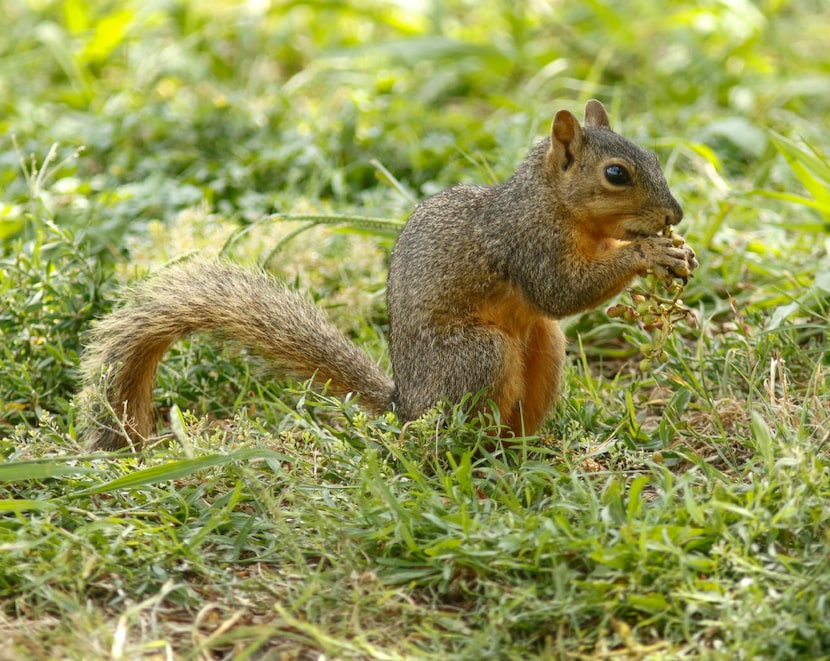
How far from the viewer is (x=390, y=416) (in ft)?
10.7

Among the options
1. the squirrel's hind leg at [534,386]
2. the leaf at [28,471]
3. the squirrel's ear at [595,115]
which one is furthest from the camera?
the squirrel's ear at [595,115]

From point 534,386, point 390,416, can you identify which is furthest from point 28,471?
point 534,386

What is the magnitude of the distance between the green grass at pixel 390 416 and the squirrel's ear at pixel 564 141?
27.5 inches

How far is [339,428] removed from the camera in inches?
146

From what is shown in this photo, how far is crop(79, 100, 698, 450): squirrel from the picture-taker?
138 inches

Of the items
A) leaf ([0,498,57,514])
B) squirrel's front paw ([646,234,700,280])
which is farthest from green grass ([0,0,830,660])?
squirrel's front paw ([646,234,700,280])

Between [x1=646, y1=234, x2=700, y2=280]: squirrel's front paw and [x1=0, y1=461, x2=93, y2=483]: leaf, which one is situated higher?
[x1=646, y1=234, x2=700, y2=280]: squirrel's front paw

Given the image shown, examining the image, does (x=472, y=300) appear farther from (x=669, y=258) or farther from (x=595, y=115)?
(x=595, y=115)

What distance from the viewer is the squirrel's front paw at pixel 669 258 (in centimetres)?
344

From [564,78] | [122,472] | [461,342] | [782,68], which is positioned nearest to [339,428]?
[461,342]

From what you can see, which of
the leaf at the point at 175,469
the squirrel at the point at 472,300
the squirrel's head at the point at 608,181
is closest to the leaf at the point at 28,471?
the leaf at the point at 175,469

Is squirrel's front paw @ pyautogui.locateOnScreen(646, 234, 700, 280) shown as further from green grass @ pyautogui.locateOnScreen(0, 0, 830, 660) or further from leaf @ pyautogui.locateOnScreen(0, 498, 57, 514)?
leaf @ pyautogui.locateOnScreen(0, 498, 57, 514)

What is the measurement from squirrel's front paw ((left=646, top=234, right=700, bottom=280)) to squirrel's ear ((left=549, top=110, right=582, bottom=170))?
0.39m

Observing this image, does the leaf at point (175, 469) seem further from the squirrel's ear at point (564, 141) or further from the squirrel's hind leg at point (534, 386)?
the squirrel's ear at point (564, 141)
